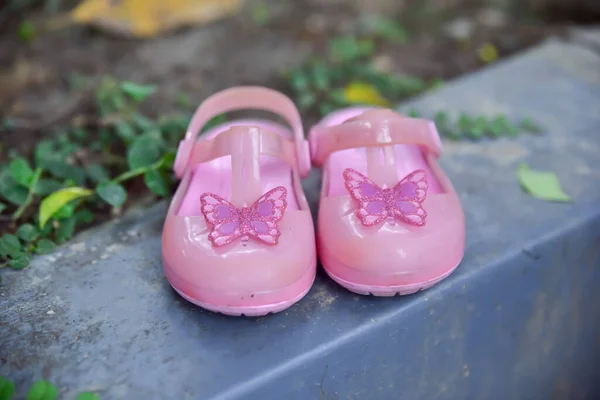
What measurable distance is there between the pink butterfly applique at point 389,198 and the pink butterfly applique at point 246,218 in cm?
14

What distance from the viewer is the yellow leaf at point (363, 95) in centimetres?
201

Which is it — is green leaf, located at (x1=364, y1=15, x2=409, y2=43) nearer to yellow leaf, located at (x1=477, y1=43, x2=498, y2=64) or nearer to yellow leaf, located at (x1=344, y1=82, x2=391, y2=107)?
yellow leaf, located at (x1=477, y1=43, x2=498, y2=64)

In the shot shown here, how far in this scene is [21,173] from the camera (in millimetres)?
1480

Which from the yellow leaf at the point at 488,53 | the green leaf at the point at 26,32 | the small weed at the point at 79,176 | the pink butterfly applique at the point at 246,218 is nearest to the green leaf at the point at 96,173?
the small weed at the point at 79,176

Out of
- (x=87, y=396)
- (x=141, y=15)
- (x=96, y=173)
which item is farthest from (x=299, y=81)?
(x=87, y=396)

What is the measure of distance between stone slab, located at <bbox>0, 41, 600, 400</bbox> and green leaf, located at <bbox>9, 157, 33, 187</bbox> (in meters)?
0.22

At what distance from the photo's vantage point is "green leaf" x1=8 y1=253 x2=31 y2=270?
1.29m

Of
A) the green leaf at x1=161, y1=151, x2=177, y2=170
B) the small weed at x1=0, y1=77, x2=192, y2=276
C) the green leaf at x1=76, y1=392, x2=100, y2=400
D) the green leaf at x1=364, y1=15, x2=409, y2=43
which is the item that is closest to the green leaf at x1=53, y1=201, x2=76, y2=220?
the small weed at x1=0, y1=77, x2=192, y2=276

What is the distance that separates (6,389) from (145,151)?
0.67 meters

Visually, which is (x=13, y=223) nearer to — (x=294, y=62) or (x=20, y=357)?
(x=20, y=357)

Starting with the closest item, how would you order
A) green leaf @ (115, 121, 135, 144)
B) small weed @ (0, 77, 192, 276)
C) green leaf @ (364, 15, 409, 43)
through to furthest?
small weed @ (0, 77, 192, 276)
green leaf @ (115, 121, 135, 144)
green leaf @ (364, 15, 409, 43)

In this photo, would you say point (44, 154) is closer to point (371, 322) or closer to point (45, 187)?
point (45, 187)

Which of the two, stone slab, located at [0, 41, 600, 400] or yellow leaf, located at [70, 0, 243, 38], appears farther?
yellow leaf, located at [70, 0, 243, 38]

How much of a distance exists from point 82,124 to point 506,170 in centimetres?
117
